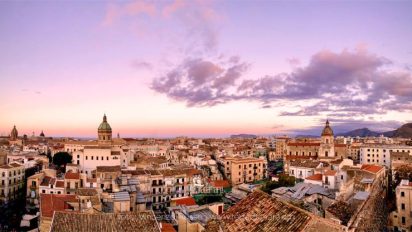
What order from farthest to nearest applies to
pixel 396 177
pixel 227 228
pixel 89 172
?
pixel 89 172, pixel 396 177, pixel 227 228

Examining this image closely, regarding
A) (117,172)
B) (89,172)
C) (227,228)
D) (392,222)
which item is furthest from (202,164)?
(227,228)

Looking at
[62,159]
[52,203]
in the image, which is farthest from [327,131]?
[52,203]

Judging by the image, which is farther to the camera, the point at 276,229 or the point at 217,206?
the point at 217,206

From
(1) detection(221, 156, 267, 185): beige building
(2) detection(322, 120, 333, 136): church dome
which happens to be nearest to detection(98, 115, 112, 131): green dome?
(1) detection(221, 156, 267, 185): beige building

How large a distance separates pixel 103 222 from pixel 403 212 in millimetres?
25640

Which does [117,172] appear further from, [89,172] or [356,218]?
[356,218]

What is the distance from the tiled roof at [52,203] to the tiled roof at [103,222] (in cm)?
952

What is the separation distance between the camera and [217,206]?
32.1 meters

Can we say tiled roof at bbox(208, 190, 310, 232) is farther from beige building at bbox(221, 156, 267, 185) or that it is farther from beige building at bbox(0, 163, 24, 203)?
beige building at bbox(221, 156, 267, 185)

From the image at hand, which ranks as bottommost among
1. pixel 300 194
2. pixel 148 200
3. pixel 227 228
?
pixel 148 200

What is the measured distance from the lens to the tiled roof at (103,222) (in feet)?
72.2

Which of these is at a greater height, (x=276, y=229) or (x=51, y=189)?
(x=276, y=229)

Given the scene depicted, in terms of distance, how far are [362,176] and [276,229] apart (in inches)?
1317

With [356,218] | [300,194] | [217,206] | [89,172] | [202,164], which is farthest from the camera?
[202,164]
